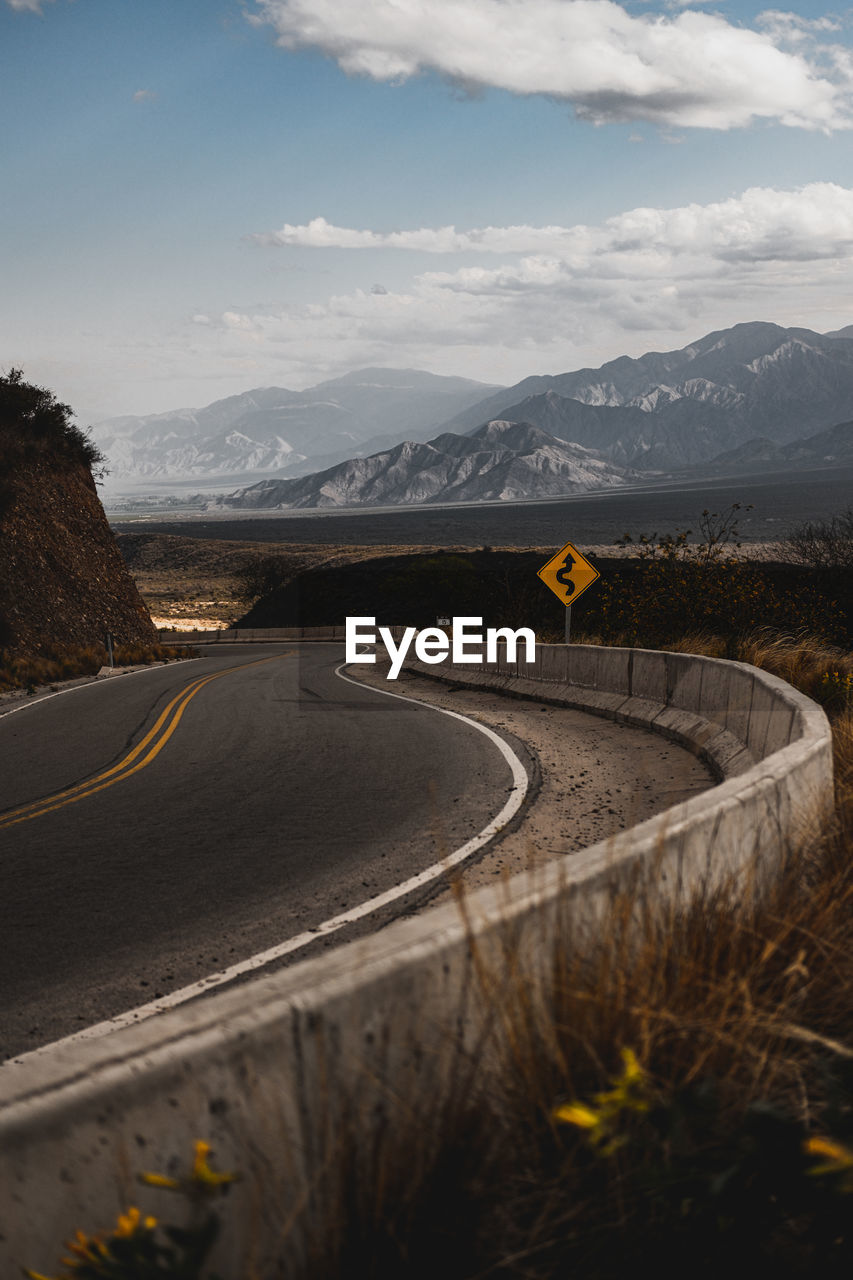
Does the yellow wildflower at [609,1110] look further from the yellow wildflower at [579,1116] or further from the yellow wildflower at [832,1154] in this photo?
the yellow wildflower at [832,1154]

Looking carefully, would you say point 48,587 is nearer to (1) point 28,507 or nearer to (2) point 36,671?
(1) point 28,507

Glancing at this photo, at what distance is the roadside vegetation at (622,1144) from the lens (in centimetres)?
267

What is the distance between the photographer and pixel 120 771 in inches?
483

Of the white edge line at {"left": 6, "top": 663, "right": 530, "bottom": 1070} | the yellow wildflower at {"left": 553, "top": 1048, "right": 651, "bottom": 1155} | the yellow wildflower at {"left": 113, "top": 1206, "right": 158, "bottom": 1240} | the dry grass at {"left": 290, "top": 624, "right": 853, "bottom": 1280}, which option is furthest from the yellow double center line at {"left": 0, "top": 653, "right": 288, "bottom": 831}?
the yellow wildflower at {"left": 553, "top": 1048, "right": 651, "bottom": 1155}

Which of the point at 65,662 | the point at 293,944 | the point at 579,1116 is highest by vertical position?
the point at 579,1116

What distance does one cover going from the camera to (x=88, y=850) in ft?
28.3

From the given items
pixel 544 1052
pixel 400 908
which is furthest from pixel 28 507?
pixel 544 1052

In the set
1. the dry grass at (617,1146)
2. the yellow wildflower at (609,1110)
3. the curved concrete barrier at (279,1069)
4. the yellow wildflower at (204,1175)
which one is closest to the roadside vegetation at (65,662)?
the curved concrete barrier at (279,1069)

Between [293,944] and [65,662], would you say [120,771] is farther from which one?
[65,662]

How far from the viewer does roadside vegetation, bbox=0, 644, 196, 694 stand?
2653 centimetres

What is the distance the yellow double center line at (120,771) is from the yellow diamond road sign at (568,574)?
6.75 metres

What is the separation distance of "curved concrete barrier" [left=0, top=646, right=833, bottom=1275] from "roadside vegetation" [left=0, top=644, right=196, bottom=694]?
72.9 feet

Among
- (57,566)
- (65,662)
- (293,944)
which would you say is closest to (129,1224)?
(293,944)

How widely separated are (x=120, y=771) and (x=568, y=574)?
875cm
